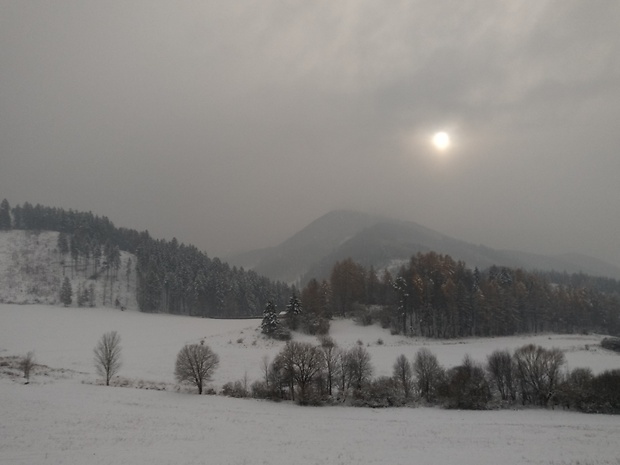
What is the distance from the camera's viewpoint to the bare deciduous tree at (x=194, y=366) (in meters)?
44.4

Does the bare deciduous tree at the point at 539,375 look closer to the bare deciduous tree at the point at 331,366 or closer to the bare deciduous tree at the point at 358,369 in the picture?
the bare deciduous tree at the point at 358,369

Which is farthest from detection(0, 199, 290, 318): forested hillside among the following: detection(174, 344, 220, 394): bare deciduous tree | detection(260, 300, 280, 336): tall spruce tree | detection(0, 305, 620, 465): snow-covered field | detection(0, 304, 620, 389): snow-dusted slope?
detection(174, 344, 220, 394): bare deciduous tree

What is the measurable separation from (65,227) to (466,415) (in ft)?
574

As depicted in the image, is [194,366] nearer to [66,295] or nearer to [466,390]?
[466,390]

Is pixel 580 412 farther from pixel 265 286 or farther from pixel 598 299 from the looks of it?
pixel 265 286

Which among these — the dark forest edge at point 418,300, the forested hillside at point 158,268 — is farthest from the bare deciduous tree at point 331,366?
the forested hillside at point 158,268

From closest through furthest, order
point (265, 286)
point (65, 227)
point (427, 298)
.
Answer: point (427, 298)
point (265, 286)
point (65, 227)

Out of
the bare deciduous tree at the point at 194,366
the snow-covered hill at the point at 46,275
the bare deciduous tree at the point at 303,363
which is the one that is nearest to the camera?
the bare deciduous tree at the point at 303,363

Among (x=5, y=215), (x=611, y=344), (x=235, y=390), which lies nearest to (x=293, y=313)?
(x=235, y=390)

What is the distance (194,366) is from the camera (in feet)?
148

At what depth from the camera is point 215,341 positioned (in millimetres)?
72875

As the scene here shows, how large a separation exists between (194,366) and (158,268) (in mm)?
94992

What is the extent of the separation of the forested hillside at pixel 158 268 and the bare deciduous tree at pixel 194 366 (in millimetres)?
82069

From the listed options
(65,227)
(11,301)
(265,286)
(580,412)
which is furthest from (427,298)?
(65,227)
